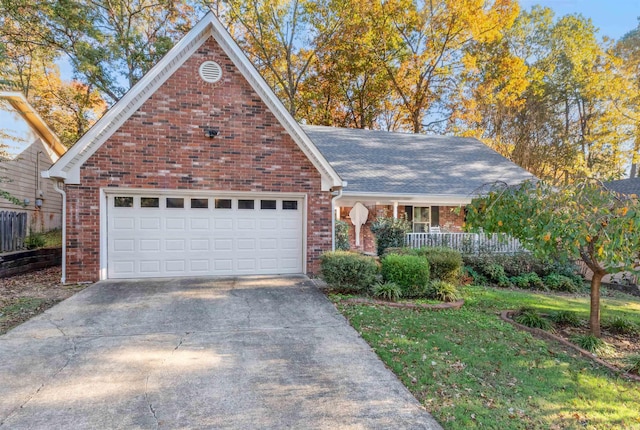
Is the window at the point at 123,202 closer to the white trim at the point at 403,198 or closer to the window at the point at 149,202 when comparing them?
the window at the point at 149,202

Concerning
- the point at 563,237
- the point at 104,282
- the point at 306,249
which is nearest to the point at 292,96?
the point at 306,249

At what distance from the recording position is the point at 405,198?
12.5m

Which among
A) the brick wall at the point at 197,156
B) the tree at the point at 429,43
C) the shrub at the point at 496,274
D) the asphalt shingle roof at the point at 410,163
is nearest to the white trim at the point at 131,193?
the brick wall at the point at 197,156

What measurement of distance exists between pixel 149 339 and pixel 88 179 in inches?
198

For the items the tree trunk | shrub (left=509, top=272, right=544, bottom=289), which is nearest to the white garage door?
shrub (left=509, top=272, right=544, bottom=289)

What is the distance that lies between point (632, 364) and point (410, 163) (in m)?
10.9

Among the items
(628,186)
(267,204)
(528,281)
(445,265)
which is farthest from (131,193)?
(628,186)

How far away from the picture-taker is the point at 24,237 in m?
11.1

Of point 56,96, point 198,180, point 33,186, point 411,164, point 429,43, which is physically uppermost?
point 429,43

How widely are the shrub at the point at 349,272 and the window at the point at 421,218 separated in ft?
22.9

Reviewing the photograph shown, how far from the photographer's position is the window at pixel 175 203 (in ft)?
29.4

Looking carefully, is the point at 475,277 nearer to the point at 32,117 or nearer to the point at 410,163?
the point at 410,163

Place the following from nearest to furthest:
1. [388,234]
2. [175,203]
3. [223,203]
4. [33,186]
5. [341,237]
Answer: [175,203]
[223,203]
[341,237]
[388,234]
[33,186]

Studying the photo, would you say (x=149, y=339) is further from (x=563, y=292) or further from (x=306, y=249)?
(x=563, y=292)
